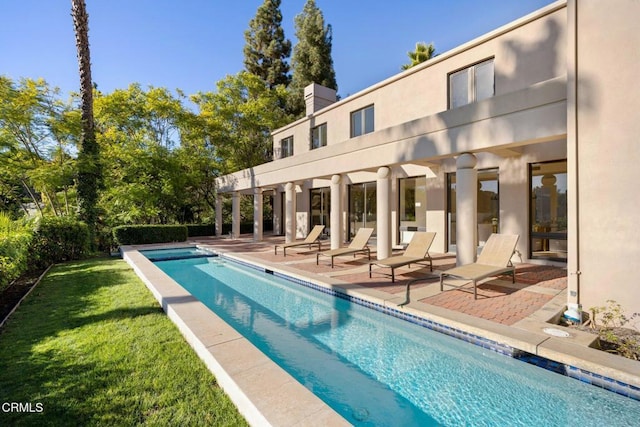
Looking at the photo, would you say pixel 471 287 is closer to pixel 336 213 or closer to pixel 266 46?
pixel 336 213

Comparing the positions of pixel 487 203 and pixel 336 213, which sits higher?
pixel 487 203

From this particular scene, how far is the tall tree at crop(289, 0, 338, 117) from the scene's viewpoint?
105ft

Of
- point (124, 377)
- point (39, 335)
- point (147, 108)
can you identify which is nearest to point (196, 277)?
point (39, 335)

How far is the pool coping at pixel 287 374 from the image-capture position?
112 inches

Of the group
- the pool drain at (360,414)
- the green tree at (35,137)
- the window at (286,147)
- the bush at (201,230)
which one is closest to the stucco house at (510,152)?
the window at (286,147)

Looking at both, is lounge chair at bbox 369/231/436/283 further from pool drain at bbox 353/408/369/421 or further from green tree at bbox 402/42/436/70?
green tree at bbox 402/42/436/70

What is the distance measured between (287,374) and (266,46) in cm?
3723

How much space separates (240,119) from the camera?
26.4 meters

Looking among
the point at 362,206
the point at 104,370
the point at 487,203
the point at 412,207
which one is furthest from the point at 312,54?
the point at 104,370

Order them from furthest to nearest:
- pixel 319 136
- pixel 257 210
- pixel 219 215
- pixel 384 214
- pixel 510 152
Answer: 1. pixel 219 215
2. pixel 257 210
3. pixel 319 136
4. pixel 384 214
5. pixel 510 152

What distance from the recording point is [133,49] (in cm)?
1477

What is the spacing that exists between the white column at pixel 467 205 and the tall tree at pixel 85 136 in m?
15.1

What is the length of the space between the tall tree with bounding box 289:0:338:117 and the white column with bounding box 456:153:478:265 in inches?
Answer: 1016

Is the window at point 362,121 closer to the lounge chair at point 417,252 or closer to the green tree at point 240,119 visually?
the lounge chair at point 417,252
